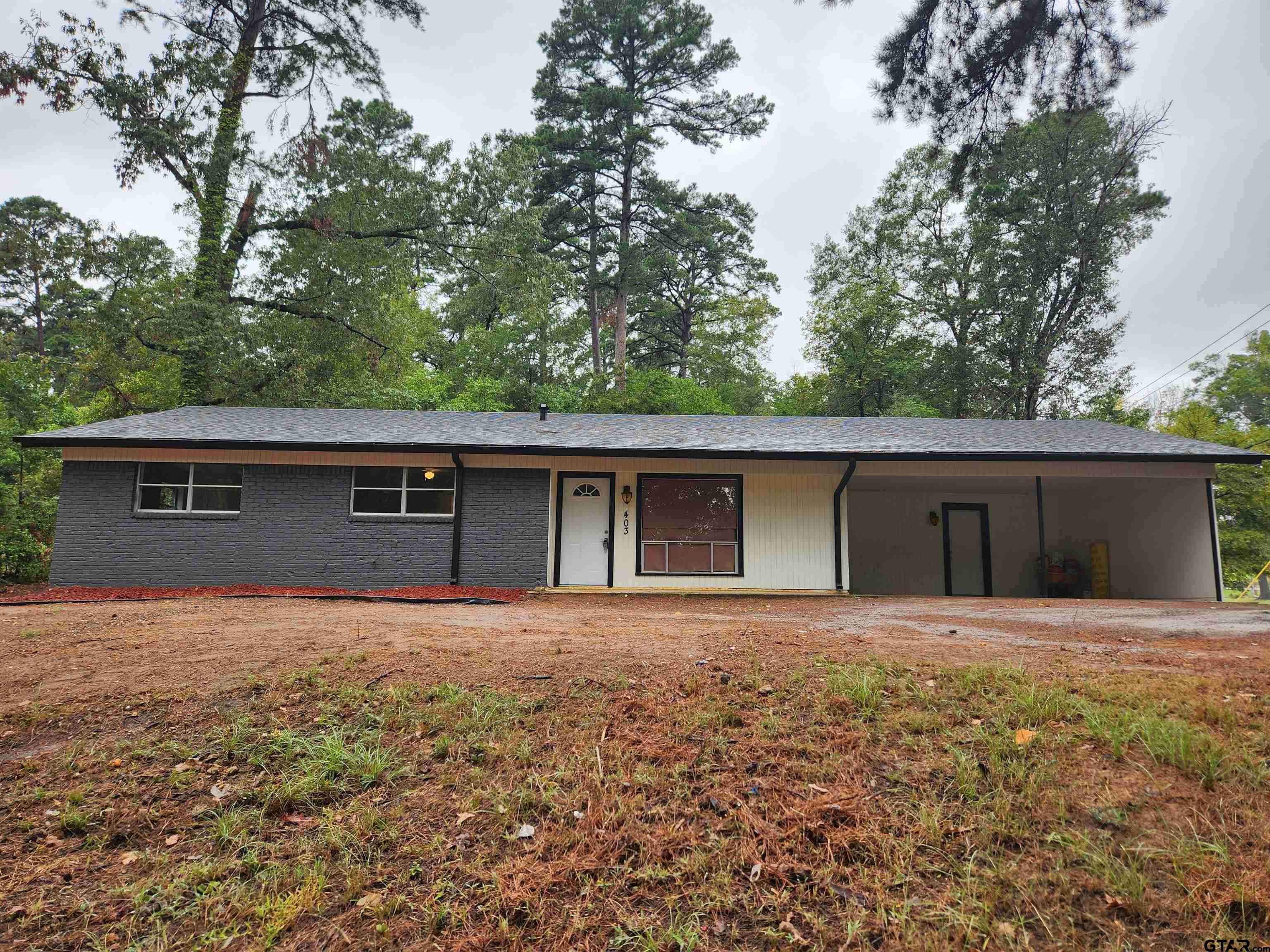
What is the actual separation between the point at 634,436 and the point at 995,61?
303 inches

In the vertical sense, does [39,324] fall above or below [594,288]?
above

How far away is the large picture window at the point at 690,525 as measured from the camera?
1163cm

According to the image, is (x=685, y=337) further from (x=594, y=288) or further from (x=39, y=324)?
(x=39, y=324)

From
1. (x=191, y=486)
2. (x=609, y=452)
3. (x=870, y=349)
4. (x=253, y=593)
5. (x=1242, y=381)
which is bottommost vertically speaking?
(x=253, y=593)

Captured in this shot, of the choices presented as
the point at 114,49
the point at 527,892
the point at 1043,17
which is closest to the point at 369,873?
the point at 527,892

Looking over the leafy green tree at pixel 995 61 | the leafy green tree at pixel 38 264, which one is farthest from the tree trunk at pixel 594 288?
the leafy green tree at pixel 995 61

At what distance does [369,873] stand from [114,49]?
71.1 feet

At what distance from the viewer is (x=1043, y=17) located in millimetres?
5375

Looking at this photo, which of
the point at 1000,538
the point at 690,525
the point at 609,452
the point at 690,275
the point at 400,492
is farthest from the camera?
the point at 690,275

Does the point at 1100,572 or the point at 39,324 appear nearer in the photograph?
the point at 1100,572

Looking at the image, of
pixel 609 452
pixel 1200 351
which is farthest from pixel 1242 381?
pixel 609 452

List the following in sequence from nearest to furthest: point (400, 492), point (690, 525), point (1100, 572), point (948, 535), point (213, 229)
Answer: point (400, 492)
point (690, 525)
point (1100, 572)
point (948, 535)
point (213, 229)

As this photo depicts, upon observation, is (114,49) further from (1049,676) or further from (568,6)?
(1049,676)

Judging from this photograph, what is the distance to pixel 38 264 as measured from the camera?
1898 cm
